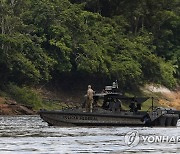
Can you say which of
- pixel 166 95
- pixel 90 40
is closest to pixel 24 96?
pixel 90 40

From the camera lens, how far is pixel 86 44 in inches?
3819

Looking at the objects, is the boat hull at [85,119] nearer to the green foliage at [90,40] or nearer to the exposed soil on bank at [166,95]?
the green foliage at [90,40]

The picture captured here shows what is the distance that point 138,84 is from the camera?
356ft

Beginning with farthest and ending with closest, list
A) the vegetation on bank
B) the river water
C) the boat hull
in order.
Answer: the vegetation on bank → the boat hull → the river water

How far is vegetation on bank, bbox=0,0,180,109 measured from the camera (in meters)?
88.2

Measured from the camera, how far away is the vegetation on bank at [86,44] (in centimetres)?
8819

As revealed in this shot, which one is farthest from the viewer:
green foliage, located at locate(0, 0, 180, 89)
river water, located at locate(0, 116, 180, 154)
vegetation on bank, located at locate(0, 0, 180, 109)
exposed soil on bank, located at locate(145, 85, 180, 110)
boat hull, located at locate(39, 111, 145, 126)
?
exposed soil on bank, located at locate(145, 85, 180, 110)

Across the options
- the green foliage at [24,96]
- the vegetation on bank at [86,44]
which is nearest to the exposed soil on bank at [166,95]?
the vegetation on bank at [86,44]

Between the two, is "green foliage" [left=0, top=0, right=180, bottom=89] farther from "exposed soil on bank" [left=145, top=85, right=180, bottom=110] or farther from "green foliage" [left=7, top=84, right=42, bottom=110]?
"exposed soil on bank" [left=145, top=85, right=180, bottom=110]

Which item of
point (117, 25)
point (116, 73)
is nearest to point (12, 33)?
point (116, 73)

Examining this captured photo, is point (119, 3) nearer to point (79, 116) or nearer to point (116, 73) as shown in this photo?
point (116, 73)

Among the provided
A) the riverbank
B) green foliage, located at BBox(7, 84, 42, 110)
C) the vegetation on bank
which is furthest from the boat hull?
the vegetation on bank

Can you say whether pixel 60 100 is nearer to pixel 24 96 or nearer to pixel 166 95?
pixel 24 96

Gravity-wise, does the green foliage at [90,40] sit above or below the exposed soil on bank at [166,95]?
above
